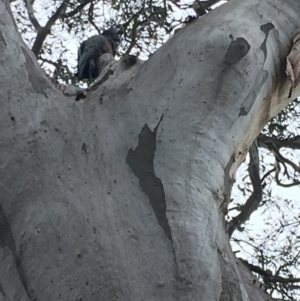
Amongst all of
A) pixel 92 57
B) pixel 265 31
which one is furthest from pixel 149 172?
pixel 92 57

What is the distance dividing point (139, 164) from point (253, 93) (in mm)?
307

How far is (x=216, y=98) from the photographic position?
45.5 inches

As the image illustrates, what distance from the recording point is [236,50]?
1.21m

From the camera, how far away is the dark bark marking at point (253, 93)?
3.88 ft

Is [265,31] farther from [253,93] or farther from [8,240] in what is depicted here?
[8,240]

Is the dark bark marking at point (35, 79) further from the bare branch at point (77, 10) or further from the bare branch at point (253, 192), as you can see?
the bare branch at point (77, 10)

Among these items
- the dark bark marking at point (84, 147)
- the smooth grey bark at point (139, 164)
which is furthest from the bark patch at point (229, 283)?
the dark bark marking at point (84, 147)

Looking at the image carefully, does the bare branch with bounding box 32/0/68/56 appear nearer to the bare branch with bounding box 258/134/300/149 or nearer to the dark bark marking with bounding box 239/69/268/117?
the bare branch with bounding box 258/134/300/149

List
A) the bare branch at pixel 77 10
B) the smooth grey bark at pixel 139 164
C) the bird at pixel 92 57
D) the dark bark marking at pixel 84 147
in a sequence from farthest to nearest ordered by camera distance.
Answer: the bare branch at pixel 77 10 → the bird at pixel 92 57 → the dark bark marking at pixel 84 147 → the smooth grey bark at pixel 139 164

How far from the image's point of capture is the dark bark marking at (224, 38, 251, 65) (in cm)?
119

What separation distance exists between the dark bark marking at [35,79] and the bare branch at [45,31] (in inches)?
85.2

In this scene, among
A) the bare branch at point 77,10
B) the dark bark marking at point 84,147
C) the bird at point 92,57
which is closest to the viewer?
the dark bark marking at point 84,147

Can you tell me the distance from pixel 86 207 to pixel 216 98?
1.16 ft

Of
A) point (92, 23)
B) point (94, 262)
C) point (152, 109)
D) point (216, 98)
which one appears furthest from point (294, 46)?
point (92, 23)
